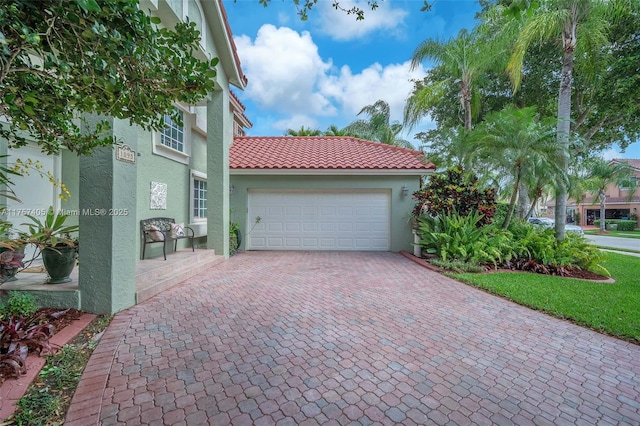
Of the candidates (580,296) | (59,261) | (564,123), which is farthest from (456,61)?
(59,261)

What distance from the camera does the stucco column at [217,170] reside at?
8.20 metres

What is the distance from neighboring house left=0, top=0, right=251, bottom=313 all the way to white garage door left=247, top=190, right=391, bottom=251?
2185 mm

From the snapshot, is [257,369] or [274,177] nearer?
[257,369]

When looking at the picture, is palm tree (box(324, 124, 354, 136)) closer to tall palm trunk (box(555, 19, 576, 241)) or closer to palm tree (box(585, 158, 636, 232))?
tall palm trunk (box(555, 19, 576, 241))

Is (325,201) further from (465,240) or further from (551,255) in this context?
(551,255)

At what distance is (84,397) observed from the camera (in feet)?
7.86

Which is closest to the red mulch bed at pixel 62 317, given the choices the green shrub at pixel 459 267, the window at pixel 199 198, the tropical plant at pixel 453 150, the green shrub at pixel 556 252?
the window at pixel 199 198

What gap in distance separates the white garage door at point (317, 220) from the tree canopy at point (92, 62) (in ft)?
25.9

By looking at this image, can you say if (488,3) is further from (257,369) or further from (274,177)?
(257,369)

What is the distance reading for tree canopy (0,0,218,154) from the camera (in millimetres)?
1816

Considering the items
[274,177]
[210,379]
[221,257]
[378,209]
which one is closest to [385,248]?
[378,209]

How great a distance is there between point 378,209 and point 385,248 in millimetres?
1536

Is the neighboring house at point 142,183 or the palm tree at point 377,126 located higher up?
the palm tree at point 377,126

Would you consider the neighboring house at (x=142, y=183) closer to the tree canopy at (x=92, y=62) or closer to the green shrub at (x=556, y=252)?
the tree canopy at (x=92, y=62)
